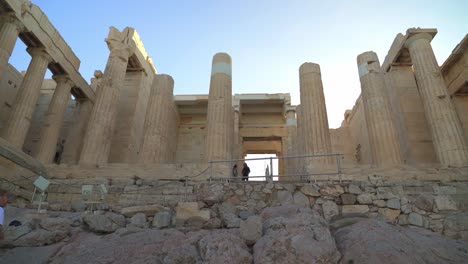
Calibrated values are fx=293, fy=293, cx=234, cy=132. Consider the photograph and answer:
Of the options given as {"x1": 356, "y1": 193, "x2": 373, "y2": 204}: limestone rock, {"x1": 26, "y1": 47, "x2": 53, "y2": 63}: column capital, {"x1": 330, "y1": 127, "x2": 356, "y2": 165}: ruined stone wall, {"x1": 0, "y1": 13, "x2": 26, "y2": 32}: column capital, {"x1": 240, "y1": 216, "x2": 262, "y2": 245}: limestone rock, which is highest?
{"x1": 0, "y1": 13, "x2": 26, "y2": 32}: column capital

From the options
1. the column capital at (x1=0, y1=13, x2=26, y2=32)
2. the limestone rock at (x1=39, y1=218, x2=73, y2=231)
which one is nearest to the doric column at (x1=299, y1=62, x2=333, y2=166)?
the limestone rock at (x1=39, y1=218, x2=73, y2=231)

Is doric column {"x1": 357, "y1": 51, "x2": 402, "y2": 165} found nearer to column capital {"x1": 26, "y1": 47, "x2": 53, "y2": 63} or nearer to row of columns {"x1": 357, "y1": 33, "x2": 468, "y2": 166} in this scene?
row of columns {"x1": 357, "y1": 33, "x2": 468, "y2": 166}

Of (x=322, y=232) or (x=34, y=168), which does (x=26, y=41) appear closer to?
(x=34, y=168)

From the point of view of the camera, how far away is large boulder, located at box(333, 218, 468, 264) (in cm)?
457

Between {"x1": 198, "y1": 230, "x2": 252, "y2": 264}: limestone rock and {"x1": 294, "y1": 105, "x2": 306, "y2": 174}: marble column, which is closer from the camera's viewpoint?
{"x1": 198, "y1": 230, "x2": 252, "y2": 264}: limestone rock

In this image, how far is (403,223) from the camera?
7695mm

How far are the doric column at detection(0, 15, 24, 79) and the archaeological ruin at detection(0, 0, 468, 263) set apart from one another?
63 millimetres

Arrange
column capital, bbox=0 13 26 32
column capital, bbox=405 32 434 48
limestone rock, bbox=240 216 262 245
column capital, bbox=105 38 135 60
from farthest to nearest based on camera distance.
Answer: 1. column capital, bbox=105 38 135 60
2. column capital, bbox=405 32 434 48
3. column capital, bbox=0 13 26 32
4. limestone rock, bbox=240 216 262 245

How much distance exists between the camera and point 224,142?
42.1 feet

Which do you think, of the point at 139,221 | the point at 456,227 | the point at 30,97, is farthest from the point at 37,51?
the point at 456,227

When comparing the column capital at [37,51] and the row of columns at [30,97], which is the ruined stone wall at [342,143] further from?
the column capital at [37,51]

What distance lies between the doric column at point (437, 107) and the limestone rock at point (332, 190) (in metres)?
6.78

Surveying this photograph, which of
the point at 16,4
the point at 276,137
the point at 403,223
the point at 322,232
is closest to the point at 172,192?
the point at 322,232

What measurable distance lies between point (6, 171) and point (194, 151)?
14.5 m
